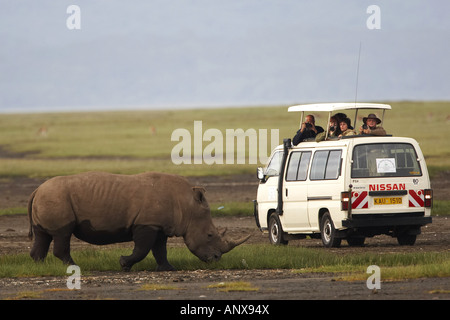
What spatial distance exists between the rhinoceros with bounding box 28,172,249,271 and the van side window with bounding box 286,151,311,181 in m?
3.99

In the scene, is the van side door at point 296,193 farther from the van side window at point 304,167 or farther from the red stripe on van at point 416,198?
the red stripe on van at point 416,198

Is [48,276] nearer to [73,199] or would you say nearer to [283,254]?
[73,199]

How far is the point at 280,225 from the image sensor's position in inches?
823

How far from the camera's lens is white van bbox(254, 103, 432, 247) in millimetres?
18812

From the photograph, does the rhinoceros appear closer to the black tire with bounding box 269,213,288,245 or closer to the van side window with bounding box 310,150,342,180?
the van side window with bounding box 310,150,342,180

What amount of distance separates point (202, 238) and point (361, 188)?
357 centimetres

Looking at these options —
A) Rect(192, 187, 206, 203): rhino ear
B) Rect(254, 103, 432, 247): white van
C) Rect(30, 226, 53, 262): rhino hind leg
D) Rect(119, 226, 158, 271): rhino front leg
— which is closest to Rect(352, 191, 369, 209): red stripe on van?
Rect(254, 103, 432, 247): white van

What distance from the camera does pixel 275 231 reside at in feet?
69.9

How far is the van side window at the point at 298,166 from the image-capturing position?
65.8 feet

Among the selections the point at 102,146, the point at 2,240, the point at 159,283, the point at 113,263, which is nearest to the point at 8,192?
the point at 2,240

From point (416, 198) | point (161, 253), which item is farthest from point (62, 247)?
point (416, 198)

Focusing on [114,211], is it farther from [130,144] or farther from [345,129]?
[130,144]

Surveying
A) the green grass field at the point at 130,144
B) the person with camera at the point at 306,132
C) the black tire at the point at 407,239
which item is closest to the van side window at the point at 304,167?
the person with camera at the point at 306,132
